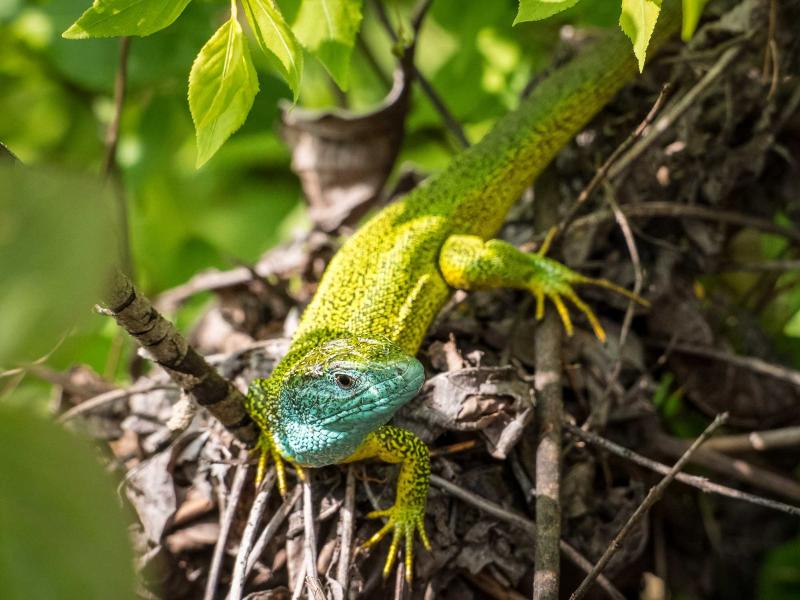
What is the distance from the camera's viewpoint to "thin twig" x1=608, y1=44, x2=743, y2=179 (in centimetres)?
310

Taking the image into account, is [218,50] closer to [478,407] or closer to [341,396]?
[341,396]

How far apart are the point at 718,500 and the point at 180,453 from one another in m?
2.60

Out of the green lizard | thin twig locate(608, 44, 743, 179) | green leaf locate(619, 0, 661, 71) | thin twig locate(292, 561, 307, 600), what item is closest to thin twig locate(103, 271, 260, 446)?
the green lizard

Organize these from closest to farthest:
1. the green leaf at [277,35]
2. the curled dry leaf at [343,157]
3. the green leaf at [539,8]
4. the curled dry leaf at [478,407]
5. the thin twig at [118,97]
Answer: the green leaf at [539,8] → the green leaf at [277,35] → the curled dry leaf at [478,407] → the thin twig at [118,97] → the curled dry leaf at [343,157]

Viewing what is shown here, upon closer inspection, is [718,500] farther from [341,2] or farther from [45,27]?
[45,27]

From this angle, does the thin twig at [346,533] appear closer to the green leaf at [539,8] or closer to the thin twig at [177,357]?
the thin twig at [177,357]

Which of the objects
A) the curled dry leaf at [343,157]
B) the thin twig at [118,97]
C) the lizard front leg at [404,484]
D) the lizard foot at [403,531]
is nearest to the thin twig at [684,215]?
the curled dry leaf at [343,157]

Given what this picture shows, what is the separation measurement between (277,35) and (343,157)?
2.32 metres

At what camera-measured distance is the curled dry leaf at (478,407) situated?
8.59 feet

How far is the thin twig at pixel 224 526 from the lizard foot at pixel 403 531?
459 mm

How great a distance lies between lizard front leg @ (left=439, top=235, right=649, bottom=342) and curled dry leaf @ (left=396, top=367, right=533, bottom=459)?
506 mm

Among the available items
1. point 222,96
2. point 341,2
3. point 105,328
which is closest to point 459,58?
point 341,2

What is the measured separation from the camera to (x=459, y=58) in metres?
4.05

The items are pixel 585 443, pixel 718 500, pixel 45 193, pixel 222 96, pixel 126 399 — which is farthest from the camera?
pixel 718 500
